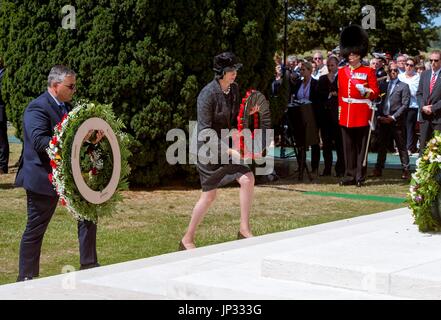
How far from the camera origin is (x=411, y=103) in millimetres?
20062

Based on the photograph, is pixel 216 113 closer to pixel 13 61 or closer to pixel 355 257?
pixel 355 257

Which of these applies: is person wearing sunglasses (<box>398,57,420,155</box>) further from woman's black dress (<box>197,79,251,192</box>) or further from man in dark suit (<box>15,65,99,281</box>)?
man in dark suit (<box>15,65,99,281</box>)

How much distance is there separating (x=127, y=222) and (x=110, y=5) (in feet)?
13.1

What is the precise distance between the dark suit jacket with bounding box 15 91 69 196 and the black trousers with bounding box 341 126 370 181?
8416mm

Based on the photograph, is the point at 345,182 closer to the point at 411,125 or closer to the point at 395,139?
the point at 395,139

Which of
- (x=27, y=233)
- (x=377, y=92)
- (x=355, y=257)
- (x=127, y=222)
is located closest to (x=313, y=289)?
(x=355, y=257)

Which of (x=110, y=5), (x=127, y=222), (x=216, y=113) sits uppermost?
(x=110, y=5)

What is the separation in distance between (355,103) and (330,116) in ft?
5.33

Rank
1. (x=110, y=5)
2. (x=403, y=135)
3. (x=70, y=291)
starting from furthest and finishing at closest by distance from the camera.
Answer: (x=403, y=135) < (x=110, y=5) < (x=70, y=291)

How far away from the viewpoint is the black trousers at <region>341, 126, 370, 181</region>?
51.8ft

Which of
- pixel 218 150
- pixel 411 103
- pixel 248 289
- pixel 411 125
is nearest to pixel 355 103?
pixel 411 103

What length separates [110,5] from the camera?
1406 centimetres

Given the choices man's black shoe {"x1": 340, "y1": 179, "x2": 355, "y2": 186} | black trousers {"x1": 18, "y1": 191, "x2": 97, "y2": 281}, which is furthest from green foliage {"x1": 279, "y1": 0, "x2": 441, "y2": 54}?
black trousers {"x1": 18, "y1": 191, "x2": 97, "y2": 281}

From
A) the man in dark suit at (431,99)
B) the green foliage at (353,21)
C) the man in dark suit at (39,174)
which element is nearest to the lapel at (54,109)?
the man in dark suit at (39,174)
